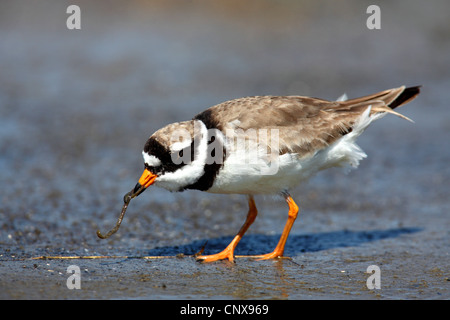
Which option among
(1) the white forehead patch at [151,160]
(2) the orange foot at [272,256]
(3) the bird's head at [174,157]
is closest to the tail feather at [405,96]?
(2) the orange foot at [272,256]

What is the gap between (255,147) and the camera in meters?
5.50

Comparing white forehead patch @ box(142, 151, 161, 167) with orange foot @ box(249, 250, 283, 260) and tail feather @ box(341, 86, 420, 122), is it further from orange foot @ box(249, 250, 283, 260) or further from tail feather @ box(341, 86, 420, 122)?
tail feather @ box(341, 86, 420, 122)

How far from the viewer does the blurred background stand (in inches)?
275

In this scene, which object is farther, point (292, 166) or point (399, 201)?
point (399, 201)

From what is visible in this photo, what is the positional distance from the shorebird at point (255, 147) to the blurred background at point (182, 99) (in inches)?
23.8

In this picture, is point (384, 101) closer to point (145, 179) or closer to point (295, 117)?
A: point (295, 117)

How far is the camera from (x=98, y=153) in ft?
30.2

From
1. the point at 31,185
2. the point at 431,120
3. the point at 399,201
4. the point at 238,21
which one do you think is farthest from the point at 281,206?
the point at 238,21

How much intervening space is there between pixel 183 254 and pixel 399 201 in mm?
3452

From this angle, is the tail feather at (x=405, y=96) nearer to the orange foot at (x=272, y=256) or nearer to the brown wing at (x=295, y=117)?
the brown wing at (x=295, y=117)

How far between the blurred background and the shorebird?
0.60m

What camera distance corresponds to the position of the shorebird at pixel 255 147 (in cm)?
535
